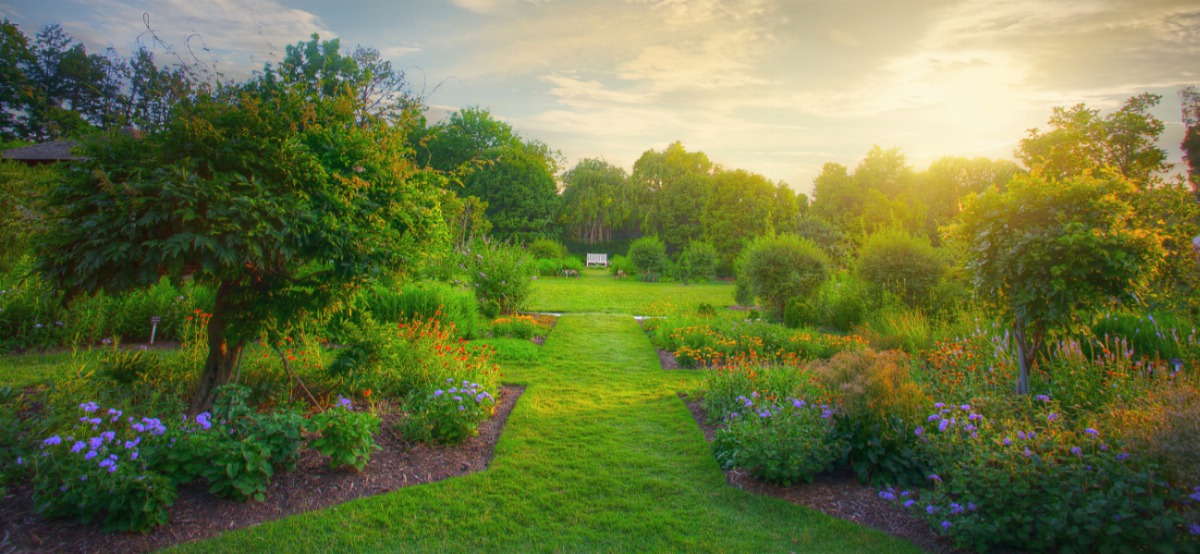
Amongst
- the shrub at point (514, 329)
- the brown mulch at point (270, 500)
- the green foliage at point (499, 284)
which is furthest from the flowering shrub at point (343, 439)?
the green foliage at point (499, 284)

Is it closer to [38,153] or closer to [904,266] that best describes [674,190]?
[904,266]

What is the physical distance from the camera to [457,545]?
10.4ft

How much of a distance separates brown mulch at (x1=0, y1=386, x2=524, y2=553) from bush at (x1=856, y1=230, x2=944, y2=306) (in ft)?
32.0

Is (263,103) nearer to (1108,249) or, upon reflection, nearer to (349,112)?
(349,112)

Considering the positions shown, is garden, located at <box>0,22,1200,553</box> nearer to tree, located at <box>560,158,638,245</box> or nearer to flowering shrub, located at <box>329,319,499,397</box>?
flowering shrub, located at <box>329,319,499,397</box>

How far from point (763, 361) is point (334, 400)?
5407mm

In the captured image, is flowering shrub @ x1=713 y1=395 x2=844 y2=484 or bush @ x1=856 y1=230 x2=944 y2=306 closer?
flowering shrub @ x1=713 y1=395 x2=844 y2=484

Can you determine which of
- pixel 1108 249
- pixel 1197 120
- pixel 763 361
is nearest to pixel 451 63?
pixel 763 361

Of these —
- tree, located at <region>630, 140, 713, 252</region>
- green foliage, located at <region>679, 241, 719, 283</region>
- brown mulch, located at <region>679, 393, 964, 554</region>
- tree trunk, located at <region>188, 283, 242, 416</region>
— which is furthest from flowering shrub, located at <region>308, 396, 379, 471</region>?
tree, located at <region>630, 140, 713, 252</region>

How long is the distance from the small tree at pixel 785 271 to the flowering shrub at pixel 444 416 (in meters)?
9.45

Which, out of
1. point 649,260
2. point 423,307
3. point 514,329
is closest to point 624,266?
point 649,260

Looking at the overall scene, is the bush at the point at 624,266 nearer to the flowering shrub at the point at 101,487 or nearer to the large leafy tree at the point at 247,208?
the large leafy tree at the point at 247,208

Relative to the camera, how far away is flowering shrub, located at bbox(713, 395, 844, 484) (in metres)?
3.94

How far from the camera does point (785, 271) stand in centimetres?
1266
